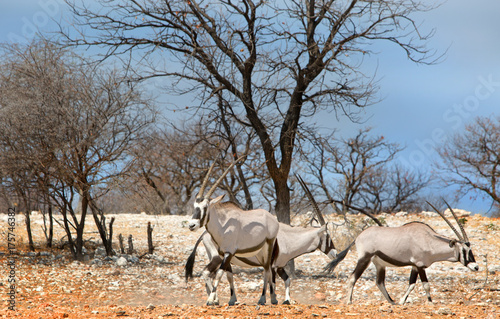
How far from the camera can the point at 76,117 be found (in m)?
12.7

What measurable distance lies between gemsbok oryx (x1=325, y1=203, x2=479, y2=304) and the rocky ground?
616 millimetres

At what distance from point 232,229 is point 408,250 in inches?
124

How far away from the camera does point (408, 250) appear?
27.7 ft

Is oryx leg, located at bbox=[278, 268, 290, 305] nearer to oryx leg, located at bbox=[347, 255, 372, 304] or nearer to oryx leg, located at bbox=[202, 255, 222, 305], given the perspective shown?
oryx leg, located at bbox=[347, 255, 372, 304]

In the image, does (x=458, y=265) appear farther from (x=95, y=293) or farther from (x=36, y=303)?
(x=36, y=303)

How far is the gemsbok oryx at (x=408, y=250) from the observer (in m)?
8.38

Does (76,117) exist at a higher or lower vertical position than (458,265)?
higher

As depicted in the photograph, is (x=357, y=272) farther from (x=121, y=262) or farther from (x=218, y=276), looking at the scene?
(x=121, y=262)

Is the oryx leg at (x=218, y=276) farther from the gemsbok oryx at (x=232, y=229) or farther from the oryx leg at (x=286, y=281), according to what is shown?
the oryx leg at (x=286, y=281)

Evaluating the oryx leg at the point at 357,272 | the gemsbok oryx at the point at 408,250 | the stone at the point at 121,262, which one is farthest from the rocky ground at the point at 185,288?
the gemsbok oryx at the point at 408,250

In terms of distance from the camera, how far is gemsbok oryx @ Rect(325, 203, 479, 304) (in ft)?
27.5

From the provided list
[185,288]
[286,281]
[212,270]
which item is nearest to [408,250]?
[286,281]

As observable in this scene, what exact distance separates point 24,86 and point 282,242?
897cm

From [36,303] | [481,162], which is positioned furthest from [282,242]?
[481,162]
